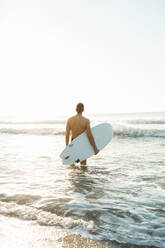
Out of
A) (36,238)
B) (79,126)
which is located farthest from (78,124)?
Answer: (36,238)

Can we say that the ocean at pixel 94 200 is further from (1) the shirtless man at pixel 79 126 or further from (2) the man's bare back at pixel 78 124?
(2) the man's bare back at pixel 78 124

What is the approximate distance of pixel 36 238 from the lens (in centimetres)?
290

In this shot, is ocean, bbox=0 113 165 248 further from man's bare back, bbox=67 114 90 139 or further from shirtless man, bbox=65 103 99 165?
man's bare back, bbox=67 114 90 139

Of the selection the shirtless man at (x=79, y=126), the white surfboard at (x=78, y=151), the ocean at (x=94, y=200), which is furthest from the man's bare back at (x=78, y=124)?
the ocean at (x=94, y=200)

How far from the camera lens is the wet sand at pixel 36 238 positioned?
2.77m

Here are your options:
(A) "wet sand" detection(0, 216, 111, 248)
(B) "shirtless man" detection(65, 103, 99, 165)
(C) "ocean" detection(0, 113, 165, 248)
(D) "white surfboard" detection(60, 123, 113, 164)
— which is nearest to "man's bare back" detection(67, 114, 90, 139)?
(B) "shirtless man" detection(65, 103, 99, 165)

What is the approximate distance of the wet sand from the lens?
277 centimetres

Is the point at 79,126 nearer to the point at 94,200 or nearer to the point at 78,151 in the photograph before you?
the point at 78,151

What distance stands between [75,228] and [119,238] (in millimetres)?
589

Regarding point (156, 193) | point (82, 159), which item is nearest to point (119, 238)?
point (156, 193)

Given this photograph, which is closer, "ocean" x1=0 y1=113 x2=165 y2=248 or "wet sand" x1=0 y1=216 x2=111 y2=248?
"wet sand" x1=0 y1=216 x2=111 y2=248

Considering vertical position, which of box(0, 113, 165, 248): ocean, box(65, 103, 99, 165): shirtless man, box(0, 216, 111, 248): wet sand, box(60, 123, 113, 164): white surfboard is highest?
box(65, 103, 99, 165): shirtless man

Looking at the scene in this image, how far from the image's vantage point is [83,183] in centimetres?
550

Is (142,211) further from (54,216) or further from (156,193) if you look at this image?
(54,216)
